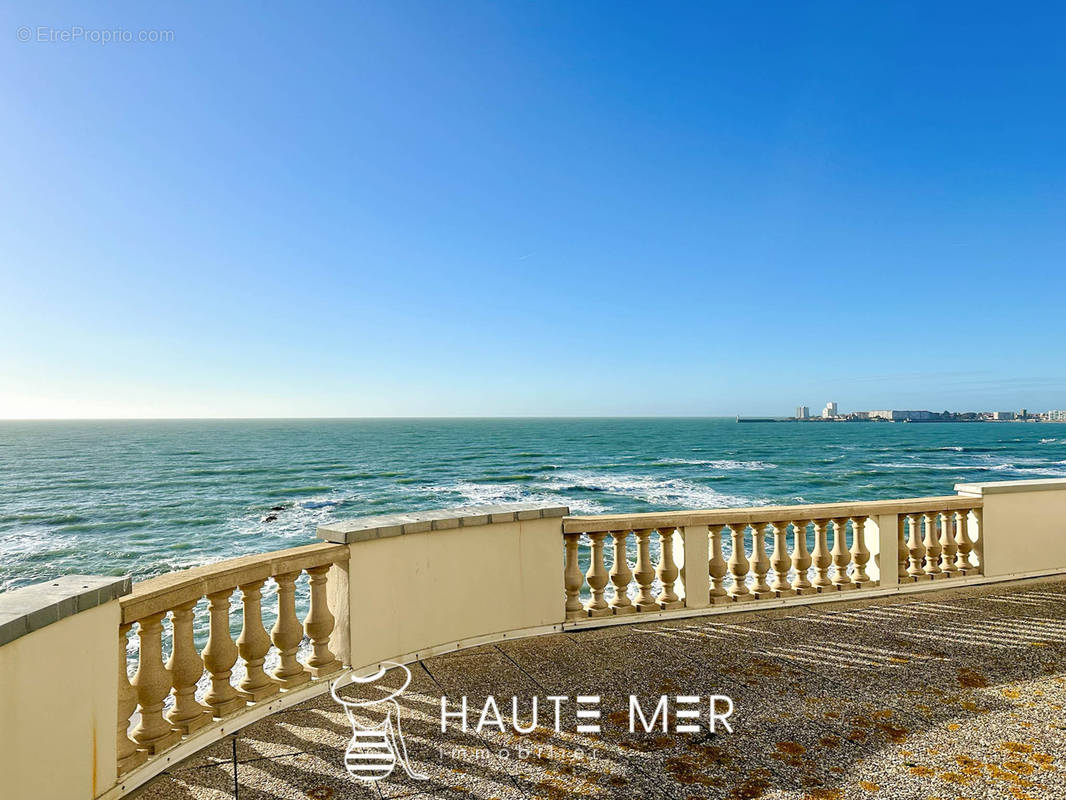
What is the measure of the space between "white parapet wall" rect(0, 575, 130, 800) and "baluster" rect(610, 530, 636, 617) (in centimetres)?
333

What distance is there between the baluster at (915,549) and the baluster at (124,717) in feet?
20.9

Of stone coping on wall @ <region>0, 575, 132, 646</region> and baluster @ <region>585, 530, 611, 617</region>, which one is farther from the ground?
stone coping on wall @ <region>0, 575, 132, 646</region>

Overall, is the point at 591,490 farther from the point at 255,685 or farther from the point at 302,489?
the point at 255,685

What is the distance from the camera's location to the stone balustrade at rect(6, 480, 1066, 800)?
2377 mm

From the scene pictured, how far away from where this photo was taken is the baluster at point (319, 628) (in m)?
3.66

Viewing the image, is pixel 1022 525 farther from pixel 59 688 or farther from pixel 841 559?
pixel 59 688

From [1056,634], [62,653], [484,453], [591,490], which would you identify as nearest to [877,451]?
[484,453]

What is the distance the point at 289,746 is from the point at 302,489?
133 feet

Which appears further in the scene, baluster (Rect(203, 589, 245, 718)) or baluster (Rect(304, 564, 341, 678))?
baluster (Rect(304, 564, 341, 678))

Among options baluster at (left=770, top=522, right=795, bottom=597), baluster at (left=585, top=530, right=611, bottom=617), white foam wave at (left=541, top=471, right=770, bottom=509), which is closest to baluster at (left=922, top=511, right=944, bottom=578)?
baluster at (left=770, top=522, right=795, bottom=597)

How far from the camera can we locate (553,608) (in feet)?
15.3

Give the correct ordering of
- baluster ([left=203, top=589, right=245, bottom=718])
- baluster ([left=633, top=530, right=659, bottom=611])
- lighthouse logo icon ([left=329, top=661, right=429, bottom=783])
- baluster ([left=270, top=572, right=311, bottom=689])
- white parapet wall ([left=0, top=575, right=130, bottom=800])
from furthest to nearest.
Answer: baluster ([left=633, top=530, right=659, bottom=611]) < baluster ([left=270, top=572, right=311, bottom=689]) < baluster ([left=203, top=589, right=245, bottom=718]) < lighthouse logo icon ([left=329, top=661, right=429, bottom=783]) < white parapet wall ([left=0, top=575, right=130, bottom=800])

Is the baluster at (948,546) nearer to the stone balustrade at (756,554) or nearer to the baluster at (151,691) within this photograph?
the stone balustrade at (756,554)

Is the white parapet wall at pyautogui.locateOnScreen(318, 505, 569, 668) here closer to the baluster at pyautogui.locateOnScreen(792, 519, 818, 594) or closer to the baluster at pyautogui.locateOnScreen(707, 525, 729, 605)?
the baluster at pyautogui.locateOnScreen(707, 525, 729, 605)
